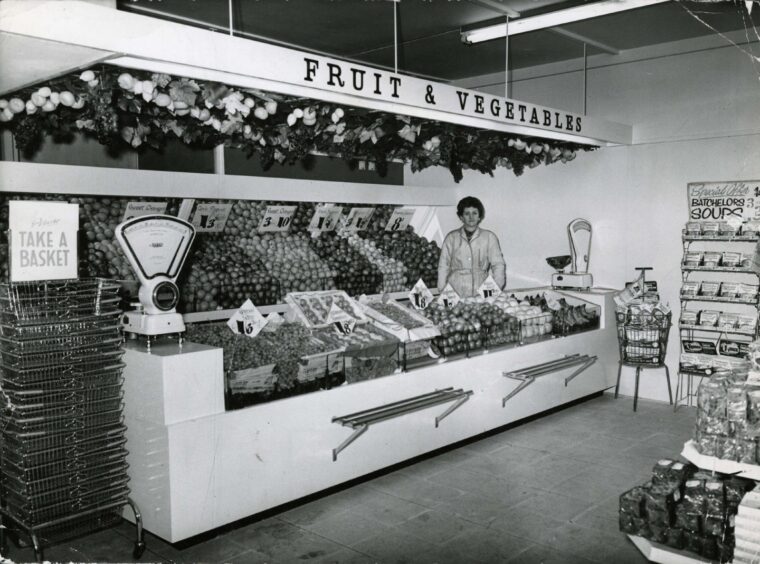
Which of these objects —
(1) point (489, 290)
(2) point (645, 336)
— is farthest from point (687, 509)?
(2) point (645, 336)

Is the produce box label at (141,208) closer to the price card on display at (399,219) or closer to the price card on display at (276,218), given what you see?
the price card on display at (276,218)

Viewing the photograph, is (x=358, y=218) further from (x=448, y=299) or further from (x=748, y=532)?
(x=748, y=532)

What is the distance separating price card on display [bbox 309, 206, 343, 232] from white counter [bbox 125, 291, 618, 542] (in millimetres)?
2810

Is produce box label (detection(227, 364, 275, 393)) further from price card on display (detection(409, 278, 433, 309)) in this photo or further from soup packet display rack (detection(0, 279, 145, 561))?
price card on display (detection(409, 278, 433, 309))

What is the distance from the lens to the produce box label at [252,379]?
3.99 meters

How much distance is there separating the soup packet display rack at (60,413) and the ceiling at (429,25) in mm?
2613

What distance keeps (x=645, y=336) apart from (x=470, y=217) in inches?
87.7

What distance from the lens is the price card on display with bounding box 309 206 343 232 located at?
743 centimetres

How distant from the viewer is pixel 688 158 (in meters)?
6.95

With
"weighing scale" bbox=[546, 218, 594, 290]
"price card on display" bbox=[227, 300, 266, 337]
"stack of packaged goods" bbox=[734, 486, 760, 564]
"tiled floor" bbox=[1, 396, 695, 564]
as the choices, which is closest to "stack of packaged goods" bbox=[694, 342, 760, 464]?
"stack of packaged goods" bbox=[734, 486, 760, 564]

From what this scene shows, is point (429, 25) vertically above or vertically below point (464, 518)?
above

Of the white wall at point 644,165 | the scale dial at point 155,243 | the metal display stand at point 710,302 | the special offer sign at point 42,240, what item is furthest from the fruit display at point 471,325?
the special offer sign at point 42,240

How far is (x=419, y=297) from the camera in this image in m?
5.89

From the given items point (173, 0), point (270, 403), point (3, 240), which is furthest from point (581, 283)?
point (3, 240)
